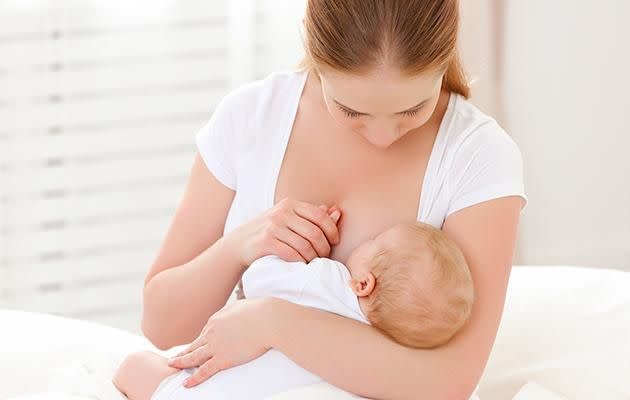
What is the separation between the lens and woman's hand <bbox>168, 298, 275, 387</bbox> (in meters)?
1.80

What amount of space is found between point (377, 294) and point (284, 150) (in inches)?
16.0

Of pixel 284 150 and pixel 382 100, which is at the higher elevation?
pixel 382 100

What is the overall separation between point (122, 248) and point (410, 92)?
2430mm

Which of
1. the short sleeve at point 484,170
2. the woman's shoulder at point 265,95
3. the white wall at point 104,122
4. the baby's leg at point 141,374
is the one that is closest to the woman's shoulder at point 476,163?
the short sleeve at point 484,170

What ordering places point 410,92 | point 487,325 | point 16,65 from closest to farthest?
point 410,92
point 487,325
point 16,65

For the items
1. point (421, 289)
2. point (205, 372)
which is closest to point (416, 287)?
point (421, 289)

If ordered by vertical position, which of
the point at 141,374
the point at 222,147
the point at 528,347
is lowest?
the point at 528,347

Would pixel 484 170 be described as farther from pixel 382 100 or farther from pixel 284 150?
pixel 284 150

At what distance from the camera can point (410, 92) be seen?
5.57ft

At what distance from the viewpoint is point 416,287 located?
1741mm

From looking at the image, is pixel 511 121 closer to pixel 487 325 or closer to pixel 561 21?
pixel 561 21

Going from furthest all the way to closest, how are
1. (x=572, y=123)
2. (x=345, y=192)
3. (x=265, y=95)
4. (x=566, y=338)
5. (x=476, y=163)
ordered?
(x=572, y=123)
(x=566, y=338)
(x=265, y=95)
(x=345, y=192)
(x=476, y=163)

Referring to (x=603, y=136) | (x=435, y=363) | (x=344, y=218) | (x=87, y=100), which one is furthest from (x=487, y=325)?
(x=87, y=100)

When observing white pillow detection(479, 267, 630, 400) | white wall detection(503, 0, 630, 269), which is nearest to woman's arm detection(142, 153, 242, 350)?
white pillow detection(479, 267, 630, 400)
